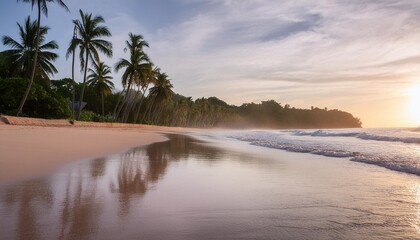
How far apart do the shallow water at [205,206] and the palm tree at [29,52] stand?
2737 cm

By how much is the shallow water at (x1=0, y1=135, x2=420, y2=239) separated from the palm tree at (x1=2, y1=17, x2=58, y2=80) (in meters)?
27.4

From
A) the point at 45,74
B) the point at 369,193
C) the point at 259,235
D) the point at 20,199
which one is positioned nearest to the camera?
the point at 259,235

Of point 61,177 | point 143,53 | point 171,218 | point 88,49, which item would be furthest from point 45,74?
point 171,218

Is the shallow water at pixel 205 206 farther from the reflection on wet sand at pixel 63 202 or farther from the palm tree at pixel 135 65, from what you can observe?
the palm tree at pixel 135 65

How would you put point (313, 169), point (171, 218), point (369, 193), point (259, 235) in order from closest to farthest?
point (259, 235)
point (171, 218)
point (369, 193)
point (313, 169)

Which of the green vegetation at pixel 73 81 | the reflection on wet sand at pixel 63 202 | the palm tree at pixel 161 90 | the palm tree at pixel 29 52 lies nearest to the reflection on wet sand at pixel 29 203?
the reflection on wet sand at pixel 63 202

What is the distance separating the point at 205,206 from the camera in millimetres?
3719

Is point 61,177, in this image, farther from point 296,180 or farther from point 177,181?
point 296,180

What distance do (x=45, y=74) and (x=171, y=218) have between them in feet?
103

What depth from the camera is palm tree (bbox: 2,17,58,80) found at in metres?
29.0

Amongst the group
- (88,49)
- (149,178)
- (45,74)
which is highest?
(88,49)

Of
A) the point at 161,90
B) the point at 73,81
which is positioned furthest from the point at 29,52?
the point at 161,90

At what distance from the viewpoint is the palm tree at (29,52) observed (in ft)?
95.1

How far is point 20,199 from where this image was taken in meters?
3.60
